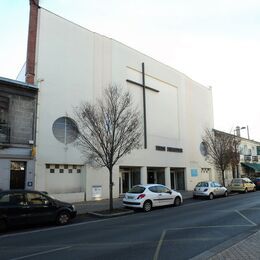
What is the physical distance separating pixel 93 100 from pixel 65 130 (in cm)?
331

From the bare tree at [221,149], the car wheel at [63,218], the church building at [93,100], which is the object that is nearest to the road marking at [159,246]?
the car wheel at [63,218]

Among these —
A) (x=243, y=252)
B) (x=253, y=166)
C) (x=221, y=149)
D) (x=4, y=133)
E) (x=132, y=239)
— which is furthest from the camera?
(x=253, y=166)

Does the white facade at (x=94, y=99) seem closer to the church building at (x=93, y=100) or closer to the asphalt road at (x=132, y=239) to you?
the church building at (x=93, y=100)

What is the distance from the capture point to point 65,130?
20.6 meters

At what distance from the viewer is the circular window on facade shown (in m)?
20.2

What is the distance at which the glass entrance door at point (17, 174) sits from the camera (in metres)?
17.4

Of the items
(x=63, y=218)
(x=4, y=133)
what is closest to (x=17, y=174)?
(x=4, y=133)

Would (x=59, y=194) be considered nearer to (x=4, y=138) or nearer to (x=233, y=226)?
(x=4, y=138)

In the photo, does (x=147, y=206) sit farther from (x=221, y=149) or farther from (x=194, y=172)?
(x=221, y=149)

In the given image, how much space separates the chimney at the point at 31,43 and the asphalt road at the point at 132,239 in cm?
1098

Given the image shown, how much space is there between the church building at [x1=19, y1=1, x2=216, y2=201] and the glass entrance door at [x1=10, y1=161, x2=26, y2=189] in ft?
2.69

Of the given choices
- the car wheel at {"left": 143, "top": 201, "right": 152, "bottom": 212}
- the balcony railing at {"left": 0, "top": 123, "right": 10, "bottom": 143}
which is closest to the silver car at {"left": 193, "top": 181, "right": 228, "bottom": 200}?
the car wheel at {"left": 143, "top": 201, "right": 152, "bottom": 212}

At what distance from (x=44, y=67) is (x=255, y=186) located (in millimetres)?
25137

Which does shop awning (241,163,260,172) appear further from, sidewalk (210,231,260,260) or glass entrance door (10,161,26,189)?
sidewalk (210,231,260,260)
